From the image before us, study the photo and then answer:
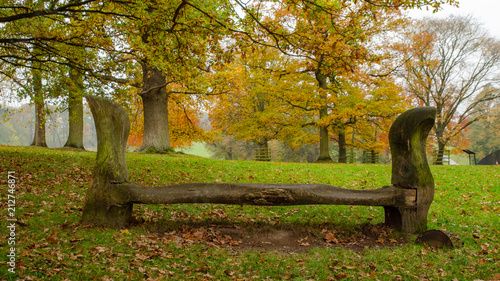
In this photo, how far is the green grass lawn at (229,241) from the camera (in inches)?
149

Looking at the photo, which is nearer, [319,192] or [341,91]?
[319,192]

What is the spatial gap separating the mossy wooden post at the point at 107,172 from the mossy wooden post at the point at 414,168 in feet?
16.1

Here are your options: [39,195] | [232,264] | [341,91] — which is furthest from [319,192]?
[341,91]

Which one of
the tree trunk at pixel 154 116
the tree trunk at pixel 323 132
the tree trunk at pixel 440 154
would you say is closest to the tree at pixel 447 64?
the tree trunk at pixel 440 154

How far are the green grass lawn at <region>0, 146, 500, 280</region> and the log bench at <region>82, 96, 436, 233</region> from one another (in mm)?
407

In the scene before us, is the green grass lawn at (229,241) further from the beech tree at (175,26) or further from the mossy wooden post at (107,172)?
the beech tree at (175,26)

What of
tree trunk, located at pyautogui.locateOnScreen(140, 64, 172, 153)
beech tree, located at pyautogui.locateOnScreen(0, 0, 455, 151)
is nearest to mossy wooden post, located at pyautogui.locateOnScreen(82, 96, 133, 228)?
beech tree, located at pyautogui.locateOnScreen(0, 0, 455, 151)

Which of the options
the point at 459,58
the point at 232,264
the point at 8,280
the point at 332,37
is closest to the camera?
the point at 8,280

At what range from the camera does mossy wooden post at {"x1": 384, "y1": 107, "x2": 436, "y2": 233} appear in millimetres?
5465

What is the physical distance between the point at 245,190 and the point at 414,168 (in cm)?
308

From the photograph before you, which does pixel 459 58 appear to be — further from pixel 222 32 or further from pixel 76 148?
pixel 76 148

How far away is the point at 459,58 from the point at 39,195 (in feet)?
97.3

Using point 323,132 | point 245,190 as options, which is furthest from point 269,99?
point 245,190

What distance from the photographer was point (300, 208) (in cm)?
741
